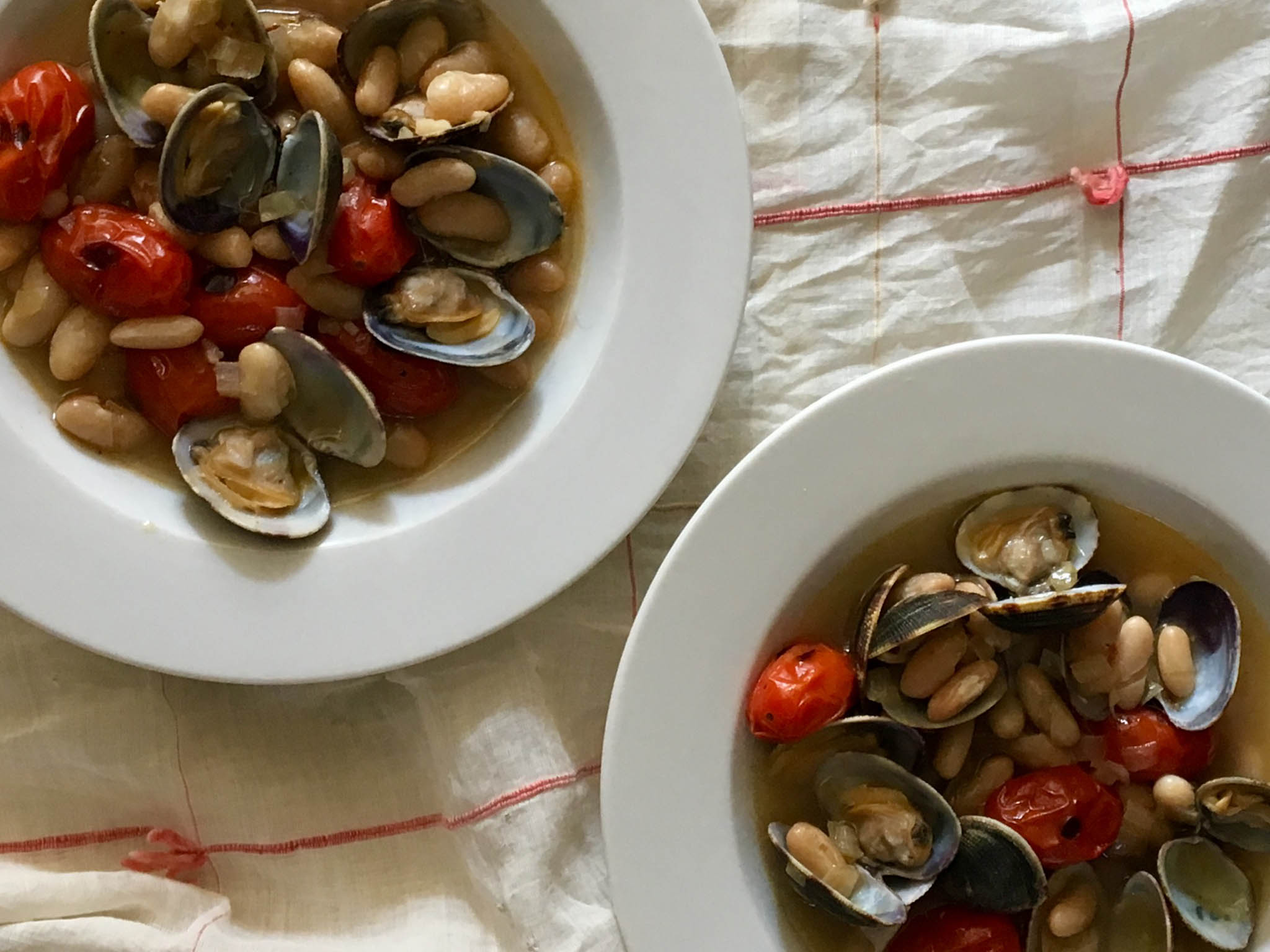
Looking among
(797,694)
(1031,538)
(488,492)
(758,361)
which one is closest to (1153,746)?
(1031,538)

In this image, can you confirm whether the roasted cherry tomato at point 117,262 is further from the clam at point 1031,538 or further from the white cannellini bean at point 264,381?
the clam at point 1031,538

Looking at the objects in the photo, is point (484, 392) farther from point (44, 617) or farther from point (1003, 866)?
point (1003, 866)

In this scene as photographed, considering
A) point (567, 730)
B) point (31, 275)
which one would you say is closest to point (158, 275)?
point (31, 275)

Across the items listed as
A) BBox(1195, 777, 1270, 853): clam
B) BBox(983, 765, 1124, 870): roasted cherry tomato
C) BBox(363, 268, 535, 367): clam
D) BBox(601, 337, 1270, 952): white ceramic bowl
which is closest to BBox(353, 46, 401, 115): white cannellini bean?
BBox(363, 268, 535, 367): clam

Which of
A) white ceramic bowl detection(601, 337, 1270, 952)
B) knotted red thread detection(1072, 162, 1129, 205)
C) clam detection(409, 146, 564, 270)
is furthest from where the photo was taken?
knotted red thread detection(1072, 162, 1129, 205)

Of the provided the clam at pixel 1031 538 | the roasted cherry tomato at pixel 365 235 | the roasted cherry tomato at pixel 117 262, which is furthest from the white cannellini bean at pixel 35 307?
the clam at pixel 1031 538

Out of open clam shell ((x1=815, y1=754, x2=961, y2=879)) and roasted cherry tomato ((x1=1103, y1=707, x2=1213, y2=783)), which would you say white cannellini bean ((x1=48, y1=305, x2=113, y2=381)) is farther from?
roasted cherry tomato ((x1=1103, y1=707, x2=1213, y2=783))
